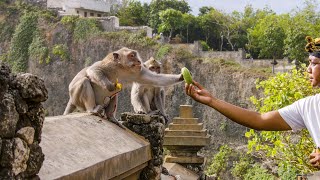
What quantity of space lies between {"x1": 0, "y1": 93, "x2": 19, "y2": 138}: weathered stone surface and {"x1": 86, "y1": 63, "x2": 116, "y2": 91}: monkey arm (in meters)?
3.58

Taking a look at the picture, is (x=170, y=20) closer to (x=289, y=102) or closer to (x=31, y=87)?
(x=289, y=102)

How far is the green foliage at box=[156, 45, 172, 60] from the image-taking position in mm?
35969

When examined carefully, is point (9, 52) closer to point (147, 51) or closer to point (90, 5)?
point (90, 5)

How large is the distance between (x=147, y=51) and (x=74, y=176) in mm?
34364

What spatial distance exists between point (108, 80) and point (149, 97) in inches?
80.6

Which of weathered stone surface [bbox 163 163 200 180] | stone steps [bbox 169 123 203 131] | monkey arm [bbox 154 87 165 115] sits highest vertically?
monkey arm [bbox 154 87 165 115]

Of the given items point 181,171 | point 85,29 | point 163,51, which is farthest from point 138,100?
point 85,29

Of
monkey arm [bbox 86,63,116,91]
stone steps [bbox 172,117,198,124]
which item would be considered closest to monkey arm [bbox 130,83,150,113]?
stone steps [bbox 172,117,198,124]

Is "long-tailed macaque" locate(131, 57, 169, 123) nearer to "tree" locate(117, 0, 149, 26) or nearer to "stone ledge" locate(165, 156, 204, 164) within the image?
"stone ledge" locate(165, 156, 204, 164)

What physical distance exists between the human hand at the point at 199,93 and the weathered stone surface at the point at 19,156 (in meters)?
1.16

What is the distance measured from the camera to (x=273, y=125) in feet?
10.4

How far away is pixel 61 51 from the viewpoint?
39312 mm

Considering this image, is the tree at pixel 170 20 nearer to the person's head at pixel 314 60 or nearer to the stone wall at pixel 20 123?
the person's head at pixel 314 60

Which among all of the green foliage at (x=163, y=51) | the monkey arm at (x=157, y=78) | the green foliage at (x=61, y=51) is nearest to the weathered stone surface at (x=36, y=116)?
the monkey arm at (x=157, y=78)
